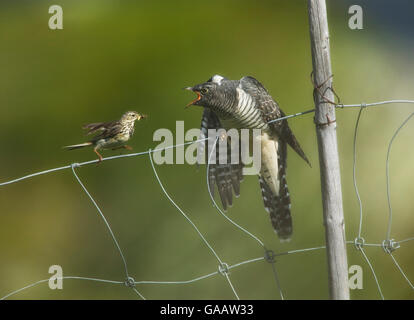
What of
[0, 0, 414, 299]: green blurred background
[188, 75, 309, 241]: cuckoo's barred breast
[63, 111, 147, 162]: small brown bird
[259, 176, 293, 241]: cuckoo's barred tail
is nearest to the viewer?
[63, 111, 147, 162]: small brown bird

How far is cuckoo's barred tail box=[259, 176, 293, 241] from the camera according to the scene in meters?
2.87

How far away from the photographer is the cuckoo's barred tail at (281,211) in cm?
287

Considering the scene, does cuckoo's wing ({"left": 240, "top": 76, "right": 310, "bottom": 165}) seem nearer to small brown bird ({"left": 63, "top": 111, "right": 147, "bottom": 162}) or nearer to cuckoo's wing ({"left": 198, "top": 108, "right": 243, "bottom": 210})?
cuckoo's wing ({"left": 198, "top": 108, "right": 243, "bottom": 210})

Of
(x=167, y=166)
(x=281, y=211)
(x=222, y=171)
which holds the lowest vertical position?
(x=281, y=211)

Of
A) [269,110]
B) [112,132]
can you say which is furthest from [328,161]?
[269,110]

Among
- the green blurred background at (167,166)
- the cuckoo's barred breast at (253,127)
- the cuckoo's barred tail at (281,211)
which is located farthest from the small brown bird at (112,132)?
the green blurred background at (167,166)

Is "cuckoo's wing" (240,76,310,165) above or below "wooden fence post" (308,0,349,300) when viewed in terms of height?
above

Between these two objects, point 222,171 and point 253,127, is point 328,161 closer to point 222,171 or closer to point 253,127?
point 253,127

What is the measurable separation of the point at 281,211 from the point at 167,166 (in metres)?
1.94

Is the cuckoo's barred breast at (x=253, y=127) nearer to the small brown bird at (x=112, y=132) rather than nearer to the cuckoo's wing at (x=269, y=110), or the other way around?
the cuckoo's wing at (x=269, y=110)

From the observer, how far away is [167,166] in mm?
4680

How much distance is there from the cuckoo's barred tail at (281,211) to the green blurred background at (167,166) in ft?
4.30

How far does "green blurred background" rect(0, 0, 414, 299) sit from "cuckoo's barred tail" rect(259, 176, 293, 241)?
1.31m

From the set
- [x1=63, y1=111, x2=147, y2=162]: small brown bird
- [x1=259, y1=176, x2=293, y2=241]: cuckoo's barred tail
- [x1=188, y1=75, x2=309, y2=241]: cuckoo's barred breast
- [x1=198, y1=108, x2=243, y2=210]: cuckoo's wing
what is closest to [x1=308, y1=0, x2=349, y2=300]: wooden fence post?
[x1=63, y1=111, x2=147, y2=162]: small brown bird
